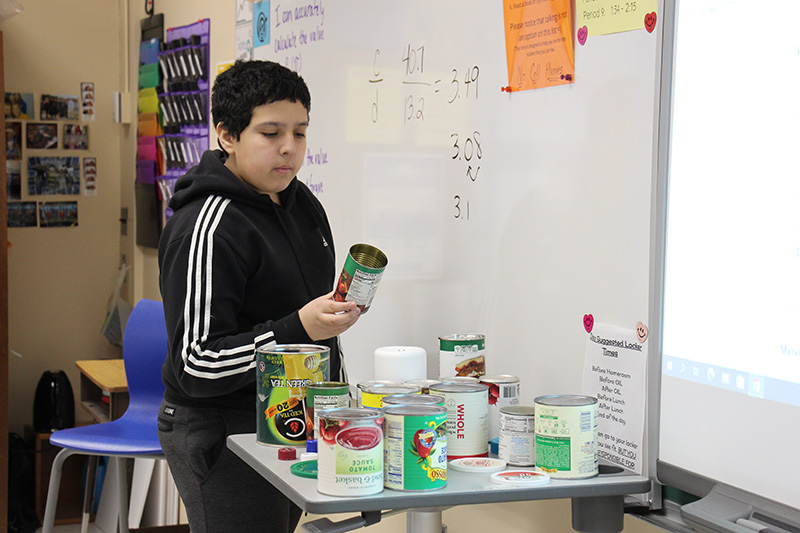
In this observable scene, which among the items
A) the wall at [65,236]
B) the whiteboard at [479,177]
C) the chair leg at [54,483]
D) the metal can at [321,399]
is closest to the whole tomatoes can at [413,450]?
the metal can at [321,399]

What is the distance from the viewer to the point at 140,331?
8.63 feet

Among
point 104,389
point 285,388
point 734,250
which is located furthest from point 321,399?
point 104,389

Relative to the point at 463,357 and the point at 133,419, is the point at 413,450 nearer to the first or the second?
the point at 463,357

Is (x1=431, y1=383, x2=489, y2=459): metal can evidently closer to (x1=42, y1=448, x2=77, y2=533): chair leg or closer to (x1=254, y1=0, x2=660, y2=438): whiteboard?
(x1=254, y1=0, x2=660, y2=438): whiteboard

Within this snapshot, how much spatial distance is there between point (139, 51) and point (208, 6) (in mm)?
1014

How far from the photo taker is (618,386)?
120 centimetres

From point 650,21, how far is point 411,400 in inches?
23.8

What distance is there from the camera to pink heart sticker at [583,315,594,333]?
50.2 inches

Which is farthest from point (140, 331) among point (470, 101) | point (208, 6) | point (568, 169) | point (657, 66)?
point (657, 66)

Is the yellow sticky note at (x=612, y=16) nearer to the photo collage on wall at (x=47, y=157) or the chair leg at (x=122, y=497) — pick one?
the chair leg at (x=122, y=497)

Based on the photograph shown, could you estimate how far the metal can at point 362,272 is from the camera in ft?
3.91

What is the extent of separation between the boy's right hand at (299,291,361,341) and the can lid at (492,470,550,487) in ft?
1.14

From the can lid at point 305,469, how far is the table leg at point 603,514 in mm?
369

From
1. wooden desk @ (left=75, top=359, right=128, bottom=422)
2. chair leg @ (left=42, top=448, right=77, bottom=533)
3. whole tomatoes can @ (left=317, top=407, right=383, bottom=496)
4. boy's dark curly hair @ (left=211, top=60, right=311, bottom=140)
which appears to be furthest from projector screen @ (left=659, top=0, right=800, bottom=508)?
wooden desk @ (left=75, top=359, right=128, bottom=422)
